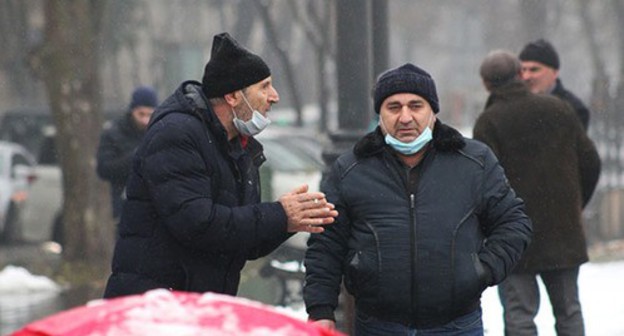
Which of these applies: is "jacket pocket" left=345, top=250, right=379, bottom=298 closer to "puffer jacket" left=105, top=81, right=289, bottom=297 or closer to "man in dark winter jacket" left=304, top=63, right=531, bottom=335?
"man in dark winter jacket" left=304, top=63, right=531, bottom=335

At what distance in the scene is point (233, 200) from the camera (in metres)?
5.46

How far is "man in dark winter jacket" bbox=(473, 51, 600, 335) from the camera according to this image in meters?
7.93

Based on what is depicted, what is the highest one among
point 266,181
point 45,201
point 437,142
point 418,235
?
point 437,142

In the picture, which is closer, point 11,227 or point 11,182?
point 11,182

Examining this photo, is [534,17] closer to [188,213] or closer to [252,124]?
[252,124]

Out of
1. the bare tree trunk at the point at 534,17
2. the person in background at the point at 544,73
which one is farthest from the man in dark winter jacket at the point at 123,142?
the bare tree trunk at the point at 534,17

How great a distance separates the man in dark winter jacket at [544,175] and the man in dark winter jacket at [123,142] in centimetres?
331

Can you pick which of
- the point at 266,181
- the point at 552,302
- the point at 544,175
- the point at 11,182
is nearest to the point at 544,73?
the point at 544,175

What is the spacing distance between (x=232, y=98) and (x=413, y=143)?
676 millimetres

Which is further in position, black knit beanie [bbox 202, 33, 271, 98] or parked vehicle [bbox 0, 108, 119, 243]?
parked vehicle [bbox 0, 108, 119, 243]

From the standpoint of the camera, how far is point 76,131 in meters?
17.6

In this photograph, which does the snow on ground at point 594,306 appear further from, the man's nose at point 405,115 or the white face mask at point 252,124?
the white face mask at point 252,124

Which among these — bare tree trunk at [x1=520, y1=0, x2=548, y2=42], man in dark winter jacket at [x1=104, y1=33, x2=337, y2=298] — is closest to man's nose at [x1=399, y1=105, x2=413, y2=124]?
man in dark winter jacket at [x1=104, y1=33, x2=337, y2=298]

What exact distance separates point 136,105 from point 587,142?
3773mm
